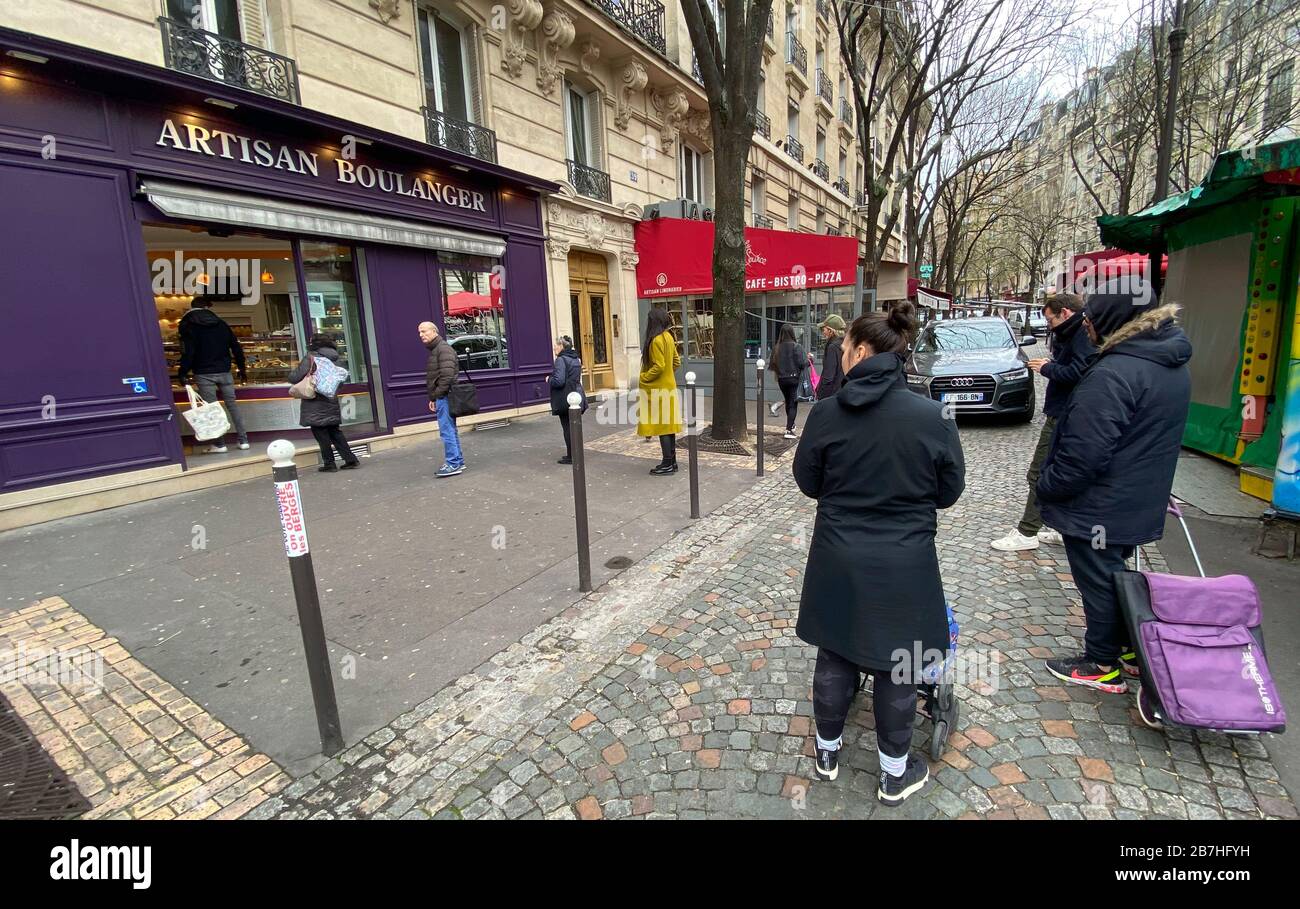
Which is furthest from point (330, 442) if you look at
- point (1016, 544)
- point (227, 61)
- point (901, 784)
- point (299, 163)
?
point (1016, 544)

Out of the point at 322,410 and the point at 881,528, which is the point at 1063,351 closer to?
the point at 881,528


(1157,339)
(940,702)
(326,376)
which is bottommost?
(940,702)

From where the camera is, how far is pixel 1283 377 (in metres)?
5.66

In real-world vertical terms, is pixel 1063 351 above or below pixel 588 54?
below

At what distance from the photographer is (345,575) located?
462cm

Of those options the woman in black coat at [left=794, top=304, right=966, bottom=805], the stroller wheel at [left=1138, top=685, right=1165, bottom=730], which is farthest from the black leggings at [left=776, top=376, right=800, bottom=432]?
the woman in black coat at [left=794, top=304, right=966, bottom=805]

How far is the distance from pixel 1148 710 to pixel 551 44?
13635 millimetres

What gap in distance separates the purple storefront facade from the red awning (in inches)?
226

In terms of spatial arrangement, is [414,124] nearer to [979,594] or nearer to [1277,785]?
[979,594]

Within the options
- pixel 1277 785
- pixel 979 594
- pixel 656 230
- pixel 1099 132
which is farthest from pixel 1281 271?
pixel 1099 132

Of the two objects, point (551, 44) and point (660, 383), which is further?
point (551, 44)

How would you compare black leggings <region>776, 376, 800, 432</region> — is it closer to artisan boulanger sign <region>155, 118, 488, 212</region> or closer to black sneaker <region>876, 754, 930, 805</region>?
artisan boulanger sign <region>155, 118, 488, 212</region>

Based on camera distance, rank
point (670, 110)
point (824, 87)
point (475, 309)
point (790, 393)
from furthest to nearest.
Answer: point (824, 87), point (670, 110), point (475, 309), point (790, 393)

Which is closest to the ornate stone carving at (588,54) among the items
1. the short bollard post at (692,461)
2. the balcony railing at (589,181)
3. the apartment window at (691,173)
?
the balcony railing at (589,181)
